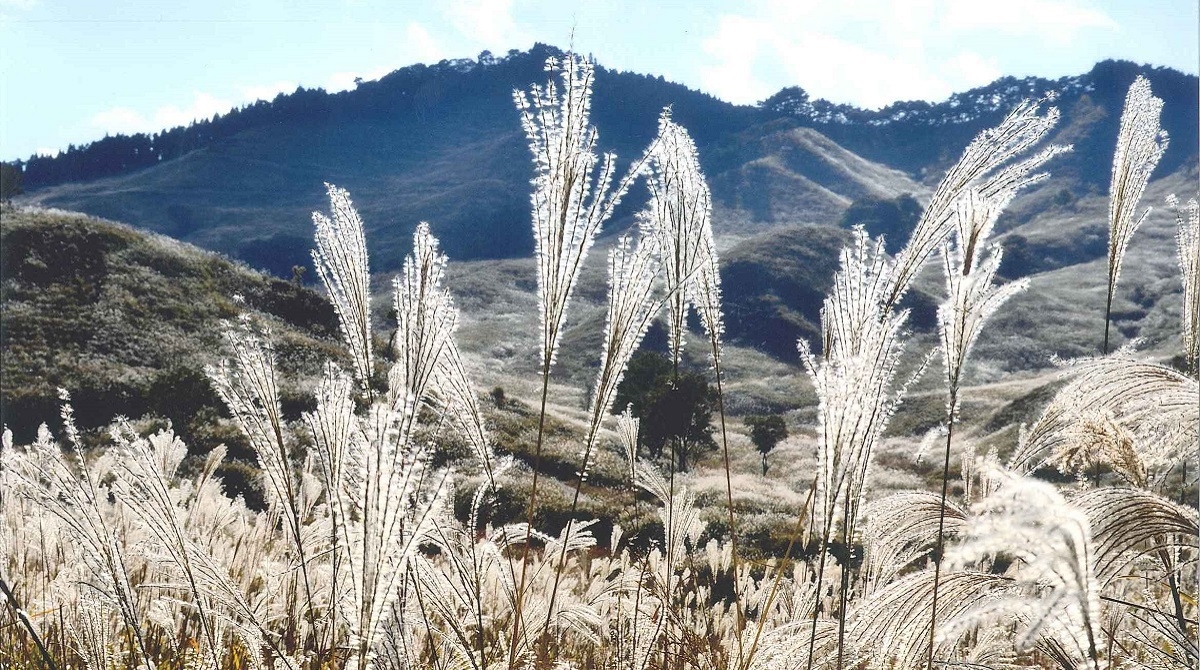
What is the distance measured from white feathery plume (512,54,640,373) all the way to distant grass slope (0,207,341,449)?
81.0 feet

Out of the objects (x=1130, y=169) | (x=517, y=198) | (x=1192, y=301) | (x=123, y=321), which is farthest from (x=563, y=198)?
(x=517, y=198)

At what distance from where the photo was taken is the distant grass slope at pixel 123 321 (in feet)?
90.3

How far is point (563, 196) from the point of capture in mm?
1598

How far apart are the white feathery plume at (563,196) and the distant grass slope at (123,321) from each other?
2468 centimetres

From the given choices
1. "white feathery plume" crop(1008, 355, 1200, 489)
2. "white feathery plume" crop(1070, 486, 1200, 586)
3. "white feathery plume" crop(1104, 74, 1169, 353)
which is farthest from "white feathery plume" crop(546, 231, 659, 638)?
"white feathery plume" crop(1104, 74, 1169, 353)

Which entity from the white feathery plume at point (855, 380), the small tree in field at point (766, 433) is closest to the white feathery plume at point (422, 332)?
the white feathery plume at point (855, 380)

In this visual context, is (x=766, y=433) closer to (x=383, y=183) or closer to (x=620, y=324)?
(x=620, y=324)

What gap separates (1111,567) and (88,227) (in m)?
58.9

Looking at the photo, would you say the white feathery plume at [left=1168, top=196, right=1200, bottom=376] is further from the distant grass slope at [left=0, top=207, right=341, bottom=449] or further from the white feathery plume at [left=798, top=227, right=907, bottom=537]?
the distant grass slope at [left=0, top=207, right=341, bottom=449]

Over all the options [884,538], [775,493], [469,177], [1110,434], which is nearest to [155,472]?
[884,538]

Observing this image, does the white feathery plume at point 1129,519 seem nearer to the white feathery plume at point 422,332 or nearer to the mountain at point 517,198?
the white feathery plume at point 422,332

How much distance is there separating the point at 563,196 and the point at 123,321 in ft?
150

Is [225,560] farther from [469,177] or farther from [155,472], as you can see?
[469,177]

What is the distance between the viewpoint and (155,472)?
1892 millimetres
